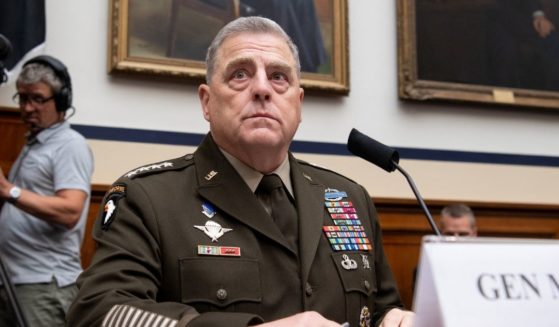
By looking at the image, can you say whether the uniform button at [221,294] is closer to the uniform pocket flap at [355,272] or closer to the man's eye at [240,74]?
the uniform pocket flap at [355,272]

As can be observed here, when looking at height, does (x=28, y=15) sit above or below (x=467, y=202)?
above

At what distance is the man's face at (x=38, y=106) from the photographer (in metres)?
3.51

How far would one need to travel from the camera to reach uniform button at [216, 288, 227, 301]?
1.83m

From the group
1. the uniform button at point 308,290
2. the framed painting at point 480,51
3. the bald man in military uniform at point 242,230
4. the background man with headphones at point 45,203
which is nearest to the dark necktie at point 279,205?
the bald man in military uniform at point 242,230

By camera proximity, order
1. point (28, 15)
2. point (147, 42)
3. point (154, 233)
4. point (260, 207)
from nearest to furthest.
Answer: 1. point (154, 233)
2. point (260, 207)
3. point (28, 15)
4. point (147, 42)

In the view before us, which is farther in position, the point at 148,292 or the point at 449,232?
the point at 449,232

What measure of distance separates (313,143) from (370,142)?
273 cm

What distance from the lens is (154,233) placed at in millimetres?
1874

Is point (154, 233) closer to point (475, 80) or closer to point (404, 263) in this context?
point (404, 263)

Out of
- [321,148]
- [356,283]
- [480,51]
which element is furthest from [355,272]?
[480,51]

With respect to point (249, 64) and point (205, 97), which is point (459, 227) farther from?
point (249, 64)

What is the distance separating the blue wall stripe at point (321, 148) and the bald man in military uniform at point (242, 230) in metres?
2.22

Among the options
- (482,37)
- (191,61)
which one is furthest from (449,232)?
(191,61)

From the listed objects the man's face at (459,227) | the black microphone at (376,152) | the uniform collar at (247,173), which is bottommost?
the man's face at (459,227)
